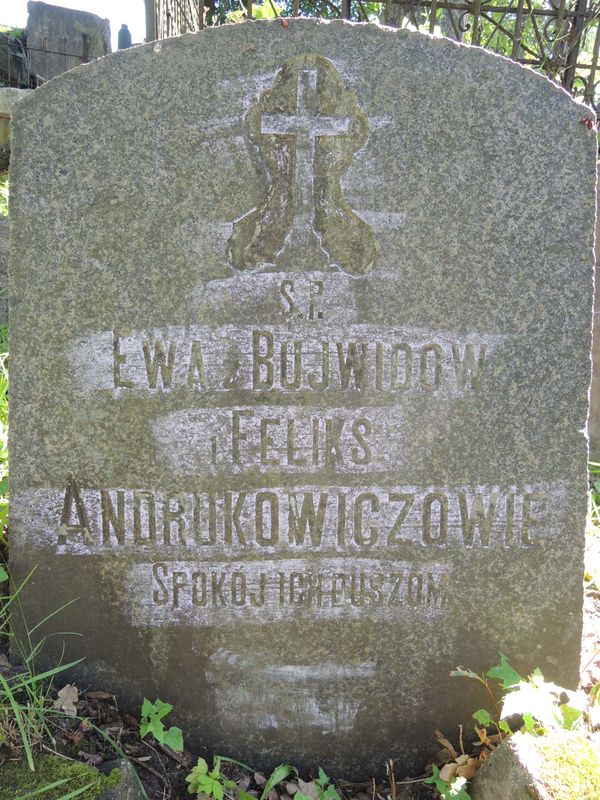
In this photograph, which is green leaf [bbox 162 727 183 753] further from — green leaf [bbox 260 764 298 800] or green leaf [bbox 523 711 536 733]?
green leaf [bbox 523 711 536 733]

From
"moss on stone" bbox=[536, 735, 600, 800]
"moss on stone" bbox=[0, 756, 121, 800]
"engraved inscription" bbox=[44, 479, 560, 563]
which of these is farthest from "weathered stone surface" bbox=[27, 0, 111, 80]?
"moss on stone" bbox=[536, 735, 600, 800]

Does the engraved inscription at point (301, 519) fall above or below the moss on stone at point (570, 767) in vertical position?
above

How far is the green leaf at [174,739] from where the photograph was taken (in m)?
1.87

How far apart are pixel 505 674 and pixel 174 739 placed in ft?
3.24

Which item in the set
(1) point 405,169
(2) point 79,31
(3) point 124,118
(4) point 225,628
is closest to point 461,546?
(4) point 225,628

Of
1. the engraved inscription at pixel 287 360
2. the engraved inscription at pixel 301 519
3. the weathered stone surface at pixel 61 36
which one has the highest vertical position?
the weathered stone surface at pixel 61 36

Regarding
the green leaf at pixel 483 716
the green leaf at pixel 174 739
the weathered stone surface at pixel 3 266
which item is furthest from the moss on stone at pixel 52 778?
the weathered stone surface at pixel 3 266

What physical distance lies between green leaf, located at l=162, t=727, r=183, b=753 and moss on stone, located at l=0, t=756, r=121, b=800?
0.24 meters

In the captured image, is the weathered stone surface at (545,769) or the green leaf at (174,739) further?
the green leaf at (174,739)

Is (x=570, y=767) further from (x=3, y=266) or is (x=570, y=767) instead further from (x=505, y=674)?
(x=3, y=266)

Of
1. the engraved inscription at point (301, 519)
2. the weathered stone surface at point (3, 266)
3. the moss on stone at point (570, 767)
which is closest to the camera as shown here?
the moss on stone at point (570, 767)

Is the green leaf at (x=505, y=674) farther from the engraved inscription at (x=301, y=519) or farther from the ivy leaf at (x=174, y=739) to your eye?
the ivy leaf at (x=174, y=739)

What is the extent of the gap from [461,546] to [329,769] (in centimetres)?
83

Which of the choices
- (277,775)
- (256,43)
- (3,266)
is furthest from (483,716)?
(3,266)
